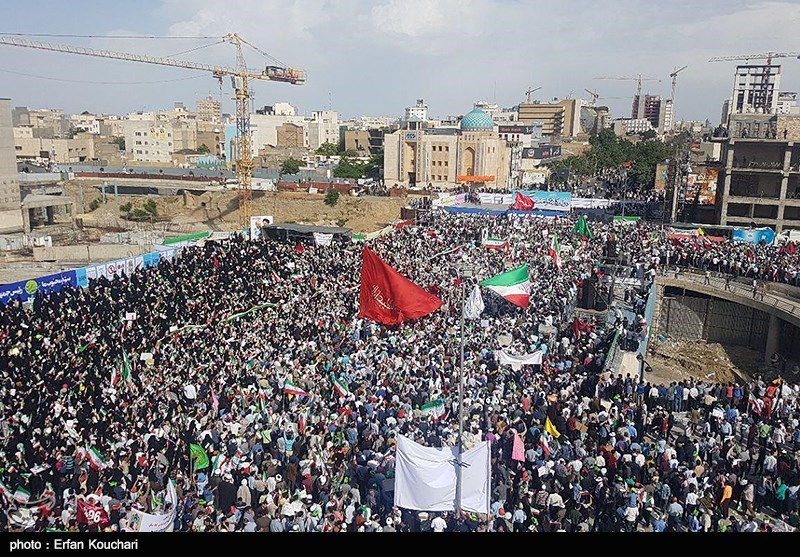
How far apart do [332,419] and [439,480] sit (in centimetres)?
416

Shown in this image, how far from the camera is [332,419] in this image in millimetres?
13445

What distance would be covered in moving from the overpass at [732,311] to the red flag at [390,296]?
15628 millimetres

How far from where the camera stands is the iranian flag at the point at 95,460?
11.6m

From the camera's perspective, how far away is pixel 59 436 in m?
12.5

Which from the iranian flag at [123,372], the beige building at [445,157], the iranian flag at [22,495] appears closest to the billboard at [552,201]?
the beige building at [445,157]

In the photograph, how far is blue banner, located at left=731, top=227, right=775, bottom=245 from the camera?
1195 inches

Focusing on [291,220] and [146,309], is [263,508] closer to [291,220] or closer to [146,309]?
[146,309]

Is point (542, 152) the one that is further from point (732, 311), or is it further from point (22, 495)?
point (22, 495)

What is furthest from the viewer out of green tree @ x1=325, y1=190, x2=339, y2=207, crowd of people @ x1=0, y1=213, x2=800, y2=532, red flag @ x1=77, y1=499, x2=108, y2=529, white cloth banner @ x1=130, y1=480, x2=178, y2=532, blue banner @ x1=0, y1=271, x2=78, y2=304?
green tree @ x1=325, y1=190, x2=339, y2=207

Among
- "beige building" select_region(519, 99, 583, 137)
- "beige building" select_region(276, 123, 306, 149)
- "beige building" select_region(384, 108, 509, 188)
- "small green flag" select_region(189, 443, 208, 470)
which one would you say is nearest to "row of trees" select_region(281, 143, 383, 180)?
"beige building" select_region(384, 108, 509, 188)

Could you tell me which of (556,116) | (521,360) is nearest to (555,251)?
(521,360)

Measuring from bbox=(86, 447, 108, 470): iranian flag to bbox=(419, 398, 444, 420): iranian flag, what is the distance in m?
A: 6.13

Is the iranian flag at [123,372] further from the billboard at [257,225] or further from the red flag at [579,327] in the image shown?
the billboard at [257,225]

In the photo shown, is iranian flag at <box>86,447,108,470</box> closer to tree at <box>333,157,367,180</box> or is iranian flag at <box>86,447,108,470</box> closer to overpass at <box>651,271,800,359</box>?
overpass at <box>651,271,800,359</box>
